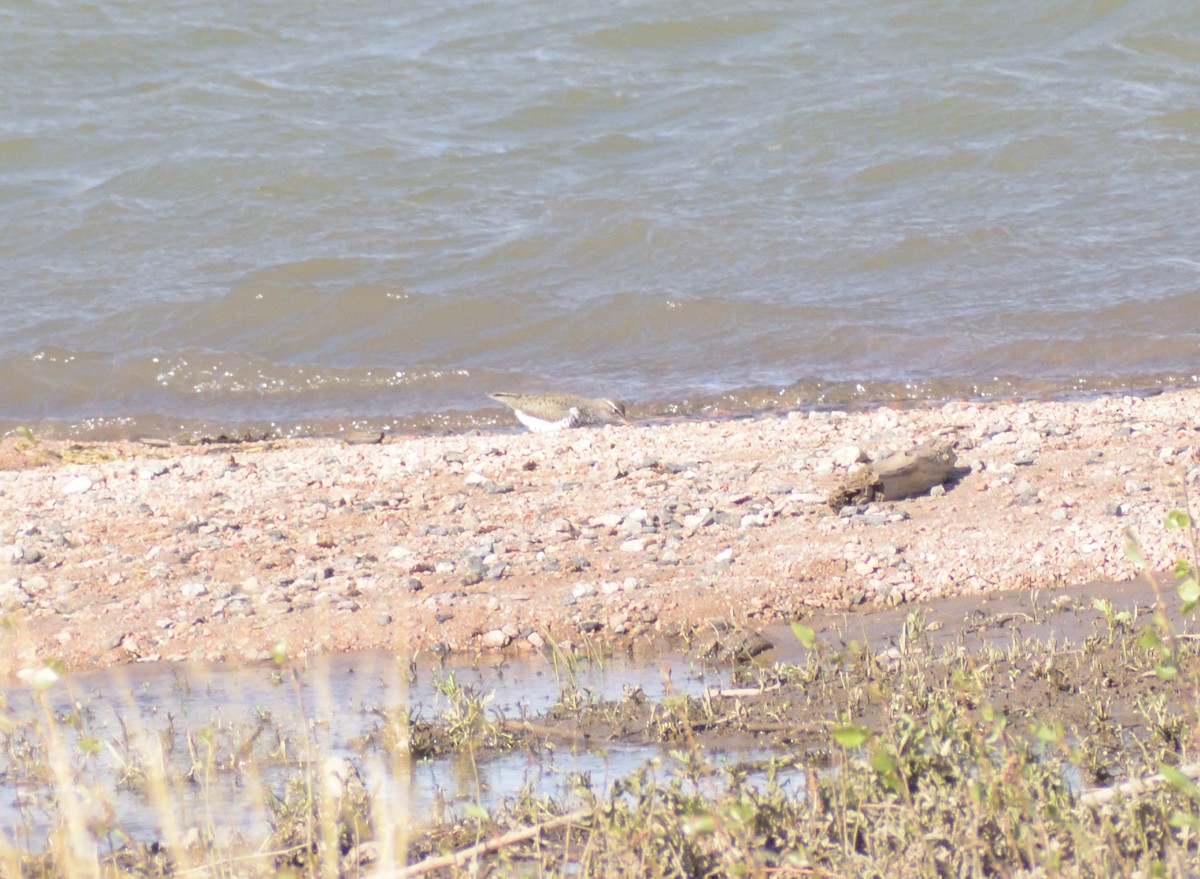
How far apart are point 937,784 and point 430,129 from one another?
1372cm

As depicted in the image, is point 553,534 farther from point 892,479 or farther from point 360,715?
point 360,715

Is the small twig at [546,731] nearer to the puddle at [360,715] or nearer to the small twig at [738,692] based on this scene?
the puddle at [360,715]

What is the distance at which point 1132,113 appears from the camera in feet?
50.4

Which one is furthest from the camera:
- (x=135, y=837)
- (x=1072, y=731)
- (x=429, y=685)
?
(x=429, y=685)

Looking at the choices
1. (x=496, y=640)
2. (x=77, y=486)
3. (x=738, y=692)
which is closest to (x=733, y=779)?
(x=738, y=692)

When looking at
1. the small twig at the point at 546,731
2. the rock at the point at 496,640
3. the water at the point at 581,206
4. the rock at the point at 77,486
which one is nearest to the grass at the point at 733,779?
the small twig at the point at 546,731

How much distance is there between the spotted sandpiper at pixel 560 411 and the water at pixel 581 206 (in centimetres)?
124

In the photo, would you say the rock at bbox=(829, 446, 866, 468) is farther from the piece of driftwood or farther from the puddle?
the puddle

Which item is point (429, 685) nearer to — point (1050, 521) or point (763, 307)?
point (1050, 521)

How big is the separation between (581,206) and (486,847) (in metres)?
11.2

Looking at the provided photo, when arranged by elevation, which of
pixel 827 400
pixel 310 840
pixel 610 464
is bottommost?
pixel 827 400

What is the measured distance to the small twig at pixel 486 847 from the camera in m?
3.24

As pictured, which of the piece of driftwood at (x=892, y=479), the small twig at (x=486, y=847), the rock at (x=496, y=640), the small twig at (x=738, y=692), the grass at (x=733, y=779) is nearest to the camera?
the grass at (x=733, y=779)

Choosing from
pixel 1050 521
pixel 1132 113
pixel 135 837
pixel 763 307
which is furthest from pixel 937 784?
pixel 1132 113
